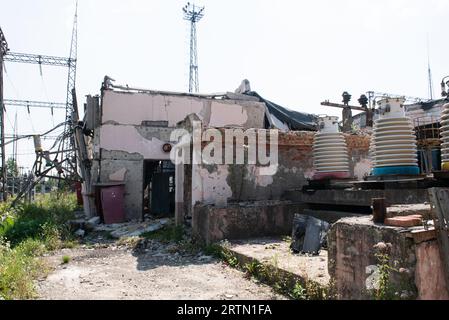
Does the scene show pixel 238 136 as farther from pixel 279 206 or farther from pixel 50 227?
pixel 50 227

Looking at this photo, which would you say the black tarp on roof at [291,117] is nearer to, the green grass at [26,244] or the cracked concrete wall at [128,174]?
the cracked concrete wall at [128,174]

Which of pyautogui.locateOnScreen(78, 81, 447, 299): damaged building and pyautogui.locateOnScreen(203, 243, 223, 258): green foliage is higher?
pyautogui.locateOnScreen(78, 81, 447, 299): damaged building

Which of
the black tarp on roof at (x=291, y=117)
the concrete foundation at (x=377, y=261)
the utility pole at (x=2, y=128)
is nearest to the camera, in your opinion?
the concrete foundation at (x=377, y=261)

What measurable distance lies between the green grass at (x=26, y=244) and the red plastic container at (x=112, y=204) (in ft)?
4.30

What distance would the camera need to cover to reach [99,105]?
11.9 meters

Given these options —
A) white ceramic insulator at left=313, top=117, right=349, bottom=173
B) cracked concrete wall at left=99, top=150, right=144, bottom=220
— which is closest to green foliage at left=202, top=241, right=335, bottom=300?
white ceramic insulator at left=313, top=117, right=349, bottom=173

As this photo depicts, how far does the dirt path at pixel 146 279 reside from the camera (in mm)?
4301

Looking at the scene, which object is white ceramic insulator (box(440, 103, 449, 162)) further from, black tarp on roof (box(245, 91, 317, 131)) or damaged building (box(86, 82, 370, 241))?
black tarp on roof (box(245, 91, 317, 131))

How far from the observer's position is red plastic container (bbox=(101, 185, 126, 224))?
10.5 meters

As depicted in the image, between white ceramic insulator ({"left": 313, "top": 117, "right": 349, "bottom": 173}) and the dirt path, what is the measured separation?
266 centimetres

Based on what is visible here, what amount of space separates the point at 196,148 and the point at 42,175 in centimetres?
799

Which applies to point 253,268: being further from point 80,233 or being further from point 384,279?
point 80,233

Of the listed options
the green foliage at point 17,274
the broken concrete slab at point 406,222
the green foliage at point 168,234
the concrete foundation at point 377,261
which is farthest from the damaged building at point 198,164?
the broken concrete slab at point 406,222
